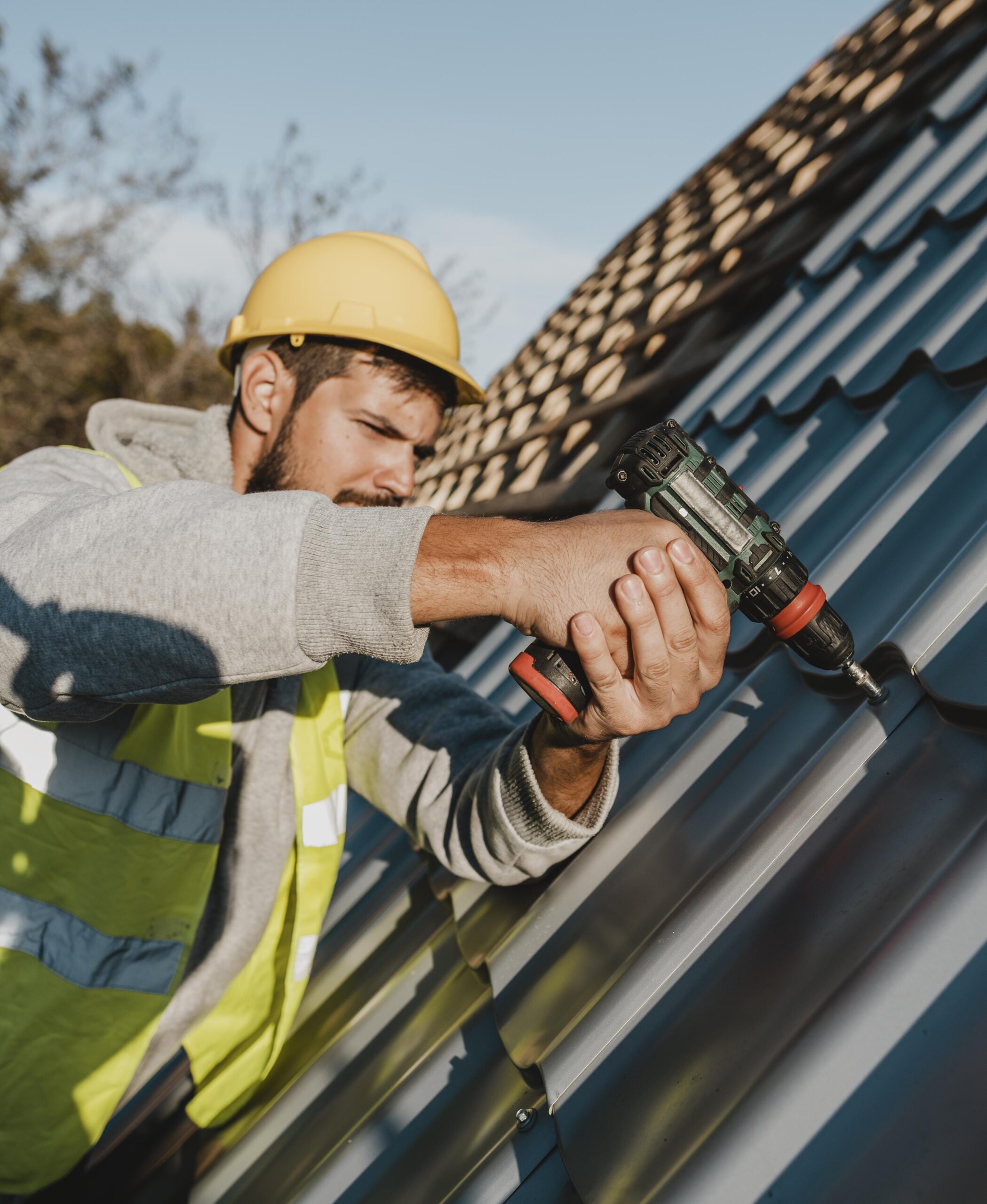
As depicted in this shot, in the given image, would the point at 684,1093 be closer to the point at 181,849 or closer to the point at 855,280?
the point at 181,849

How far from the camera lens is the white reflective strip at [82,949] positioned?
1.62m

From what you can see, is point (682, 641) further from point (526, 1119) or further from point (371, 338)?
point (371, 338)

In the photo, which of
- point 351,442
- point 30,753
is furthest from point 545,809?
point 351,442

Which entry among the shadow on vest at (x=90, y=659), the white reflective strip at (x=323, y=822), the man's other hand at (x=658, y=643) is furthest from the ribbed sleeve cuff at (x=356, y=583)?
the white reflective strip at (x=323, y=822)

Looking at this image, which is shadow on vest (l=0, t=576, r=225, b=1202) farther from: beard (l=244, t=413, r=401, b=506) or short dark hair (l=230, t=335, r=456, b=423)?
short dark hair (l=230, t=335, r=456, b=423)

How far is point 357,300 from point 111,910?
161 cm

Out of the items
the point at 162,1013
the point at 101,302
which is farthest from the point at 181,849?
the point at 101,302

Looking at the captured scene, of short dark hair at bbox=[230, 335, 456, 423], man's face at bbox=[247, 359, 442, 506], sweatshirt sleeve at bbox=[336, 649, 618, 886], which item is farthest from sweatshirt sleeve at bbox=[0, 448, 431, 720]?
short dark hair at bbox=[230, 335, 456, 423]

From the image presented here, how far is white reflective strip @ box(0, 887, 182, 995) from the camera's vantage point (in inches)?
63.9

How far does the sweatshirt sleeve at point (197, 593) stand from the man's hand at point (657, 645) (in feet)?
0.96

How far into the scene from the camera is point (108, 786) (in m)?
1.70

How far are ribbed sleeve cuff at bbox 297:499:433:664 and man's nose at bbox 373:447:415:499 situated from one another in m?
1.06

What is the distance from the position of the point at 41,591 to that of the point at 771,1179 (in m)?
1.14

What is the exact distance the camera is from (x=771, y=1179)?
881 mm
